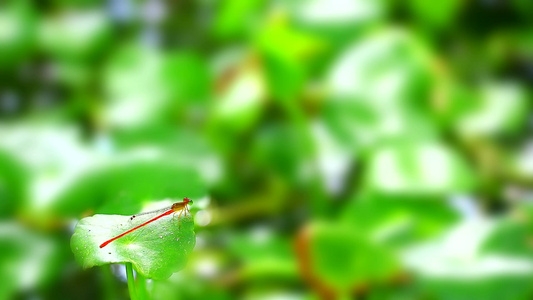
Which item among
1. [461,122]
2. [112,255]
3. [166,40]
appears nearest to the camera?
[112,255]

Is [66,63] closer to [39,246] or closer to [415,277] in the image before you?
[39,246]

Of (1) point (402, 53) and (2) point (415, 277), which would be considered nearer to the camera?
(2) point (415, 277)

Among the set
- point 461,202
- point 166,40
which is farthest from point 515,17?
point 166,40

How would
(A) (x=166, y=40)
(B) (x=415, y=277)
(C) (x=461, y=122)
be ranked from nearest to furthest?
1. (B) (x=415, y=277)
2. (C) (x=461, y=122)
3. (A) (x=166, y=40)

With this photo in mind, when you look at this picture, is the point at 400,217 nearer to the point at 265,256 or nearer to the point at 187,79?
the point at 265,256

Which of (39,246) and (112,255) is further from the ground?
(39,246)

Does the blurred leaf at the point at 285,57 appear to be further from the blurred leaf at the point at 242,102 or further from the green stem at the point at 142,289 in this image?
the green stem at the point at 142,289

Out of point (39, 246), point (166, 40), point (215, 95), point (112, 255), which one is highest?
point (166, 40)
